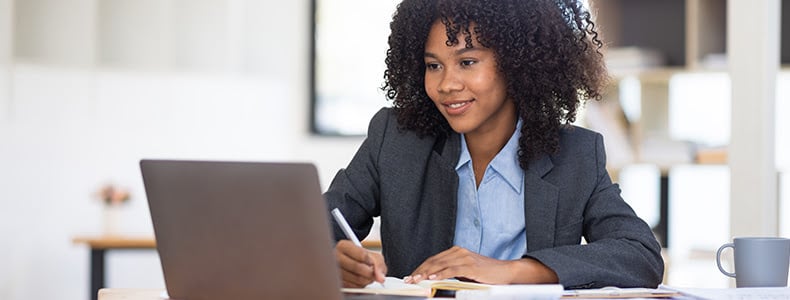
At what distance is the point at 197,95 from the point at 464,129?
11.0 ft

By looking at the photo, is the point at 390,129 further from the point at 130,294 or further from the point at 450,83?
the point at 130,294

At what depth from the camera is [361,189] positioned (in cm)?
198

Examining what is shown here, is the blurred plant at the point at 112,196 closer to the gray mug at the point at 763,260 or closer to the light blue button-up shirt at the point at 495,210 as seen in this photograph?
the light blue button-up shirt at the point at 495,210

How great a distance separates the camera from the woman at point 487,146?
1879 millimetres

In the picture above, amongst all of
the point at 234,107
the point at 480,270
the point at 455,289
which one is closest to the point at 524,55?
the point at 480,270

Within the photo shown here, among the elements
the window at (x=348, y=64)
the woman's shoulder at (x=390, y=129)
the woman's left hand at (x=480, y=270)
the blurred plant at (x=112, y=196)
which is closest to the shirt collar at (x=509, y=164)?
the woman's shoulder at (x=390, y=129)

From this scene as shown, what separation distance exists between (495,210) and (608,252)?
0.33m

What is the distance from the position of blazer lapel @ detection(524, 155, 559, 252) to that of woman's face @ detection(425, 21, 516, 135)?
0.16 m

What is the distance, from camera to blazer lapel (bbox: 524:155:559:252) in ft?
6.10

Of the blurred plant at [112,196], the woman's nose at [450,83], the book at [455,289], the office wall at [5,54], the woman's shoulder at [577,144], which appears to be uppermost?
the office wall at [5,54]

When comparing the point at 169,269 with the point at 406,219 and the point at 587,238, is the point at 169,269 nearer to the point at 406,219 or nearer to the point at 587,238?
the point at 406,219

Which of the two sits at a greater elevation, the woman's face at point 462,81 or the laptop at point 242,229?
the woman's face at point 462,81

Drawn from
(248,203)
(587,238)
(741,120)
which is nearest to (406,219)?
(587,238)

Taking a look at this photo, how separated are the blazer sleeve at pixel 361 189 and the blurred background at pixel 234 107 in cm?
224
